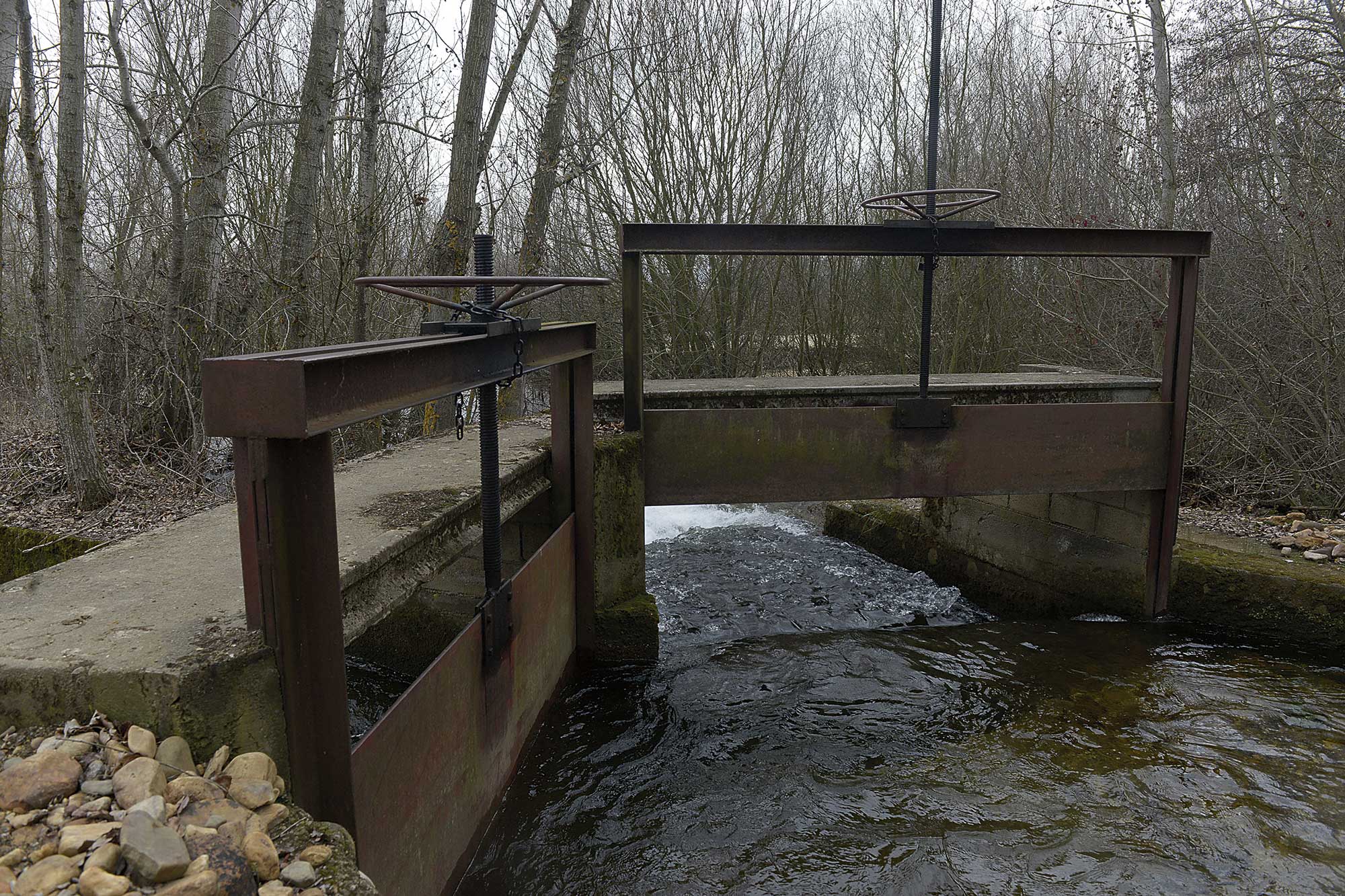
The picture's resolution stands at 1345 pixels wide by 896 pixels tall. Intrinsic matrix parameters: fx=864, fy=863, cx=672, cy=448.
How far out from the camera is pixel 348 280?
6781mm

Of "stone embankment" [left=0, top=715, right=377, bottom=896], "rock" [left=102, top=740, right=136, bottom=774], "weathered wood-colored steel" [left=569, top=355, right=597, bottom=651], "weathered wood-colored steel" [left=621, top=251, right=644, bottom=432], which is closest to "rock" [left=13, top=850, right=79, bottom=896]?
"stone embankment" [left=0, top=715, right=377, bottom=896]

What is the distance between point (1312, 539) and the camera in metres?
5.65

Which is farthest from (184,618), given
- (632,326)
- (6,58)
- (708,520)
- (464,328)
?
(708,520)

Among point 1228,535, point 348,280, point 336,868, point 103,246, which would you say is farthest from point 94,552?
point 1228,535

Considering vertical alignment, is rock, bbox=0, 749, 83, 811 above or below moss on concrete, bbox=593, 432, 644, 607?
above

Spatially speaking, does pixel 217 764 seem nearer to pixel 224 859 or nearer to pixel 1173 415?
pixel 224 859

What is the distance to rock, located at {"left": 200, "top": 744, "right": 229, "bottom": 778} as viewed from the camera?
183 cm

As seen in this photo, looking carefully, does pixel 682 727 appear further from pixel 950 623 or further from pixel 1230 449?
pixel 1230 449

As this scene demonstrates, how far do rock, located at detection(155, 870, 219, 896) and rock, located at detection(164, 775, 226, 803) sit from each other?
238 millimetres

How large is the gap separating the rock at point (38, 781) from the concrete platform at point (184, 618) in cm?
15

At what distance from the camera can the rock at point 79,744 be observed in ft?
5.70

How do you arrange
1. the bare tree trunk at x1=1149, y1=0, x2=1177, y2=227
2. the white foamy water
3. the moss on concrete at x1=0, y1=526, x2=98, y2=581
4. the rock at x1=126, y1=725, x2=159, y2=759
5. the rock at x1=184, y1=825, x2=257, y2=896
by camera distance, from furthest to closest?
the white foamy water
the bare tree trunk at x1=1149, y1=0, x2=1177, y2=227
the moss on concrete at x1=0, y1=526, x2=98, y2=581
the rock at x1=126, y1=725, x2=159, y2=759
the rock at x1=184, y1=825, x2=257, y2=896

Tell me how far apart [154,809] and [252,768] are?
26 cm

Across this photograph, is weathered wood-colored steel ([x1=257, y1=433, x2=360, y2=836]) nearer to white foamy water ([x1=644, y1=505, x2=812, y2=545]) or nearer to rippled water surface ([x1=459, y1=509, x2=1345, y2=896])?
rippled water surface ([x1=459, y1=509, x2=1345, y2=896])
